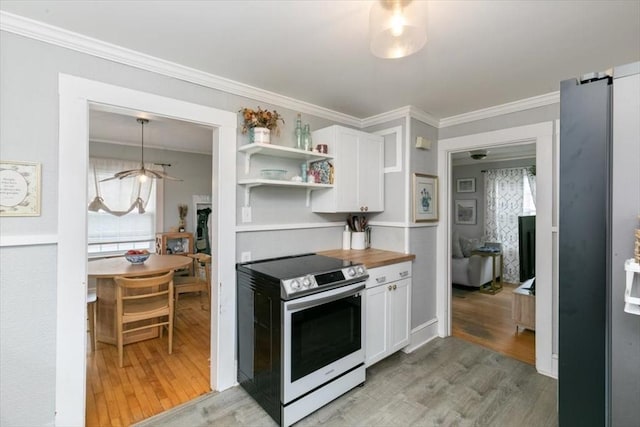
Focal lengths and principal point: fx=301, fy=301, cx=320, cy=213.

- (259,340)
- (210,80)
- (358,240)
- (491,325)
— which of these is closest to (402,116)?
(358,240)

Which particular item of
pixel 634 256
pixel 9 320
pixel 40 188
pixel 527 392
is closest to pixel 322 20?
pixel 634 256

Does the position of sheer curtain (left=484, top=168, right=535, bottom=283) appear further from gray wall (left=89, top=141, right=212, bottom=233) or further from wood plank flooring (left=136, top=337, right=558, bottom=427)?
gray wall (left=89, top=141, right=212, bottom=233)

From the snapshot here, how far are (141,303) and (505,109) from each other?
160 inches

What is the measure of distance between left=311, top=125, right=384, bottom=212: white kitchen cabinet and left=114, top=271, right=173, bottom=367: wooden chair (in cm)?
170

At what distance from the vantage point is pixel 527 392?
7.71 ft

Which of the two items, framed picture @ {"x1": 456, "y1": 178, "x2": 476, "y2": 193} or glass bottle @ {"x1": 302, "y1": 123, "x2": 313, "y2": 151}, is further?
framed picture @ {"x1": 456, "y1": 178, "x2": 476, "y2": 193}

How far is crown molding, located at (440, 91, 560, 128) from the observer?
8.57 ft

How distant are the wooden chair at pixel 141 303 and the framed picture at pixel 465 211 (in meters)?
5.66

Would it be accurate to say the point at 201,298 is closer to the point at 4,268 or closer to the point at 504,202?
the point at 4,268

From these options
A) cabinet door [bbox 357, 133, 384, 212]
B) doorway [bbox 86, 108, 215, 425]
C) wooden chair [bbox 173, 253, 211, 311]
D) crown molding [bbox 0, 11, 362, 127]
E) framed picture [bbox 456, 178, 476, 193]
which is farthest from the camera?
framed picture [bbox 456, 178, 476, 193]

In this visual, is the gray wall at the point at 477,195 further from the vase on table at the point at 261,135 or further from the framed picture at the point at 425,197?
the vase on table at the point at 261,135

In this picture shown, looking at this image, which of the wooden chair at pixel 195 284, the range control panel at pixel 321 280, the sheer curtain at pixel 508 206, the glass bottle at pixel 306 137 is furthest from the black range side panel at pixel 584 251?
the sheer curtain at pixel 508 206

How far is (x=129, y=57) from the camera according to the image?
75.0 inches

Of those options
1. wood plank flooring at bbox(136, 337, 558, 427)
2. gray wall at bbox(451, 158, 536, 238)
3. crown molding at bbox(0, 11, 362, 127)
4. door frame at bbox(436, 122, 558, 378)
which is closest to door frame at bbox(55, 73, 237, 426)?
crown molding at bbox(0, 11, 362, 127)
